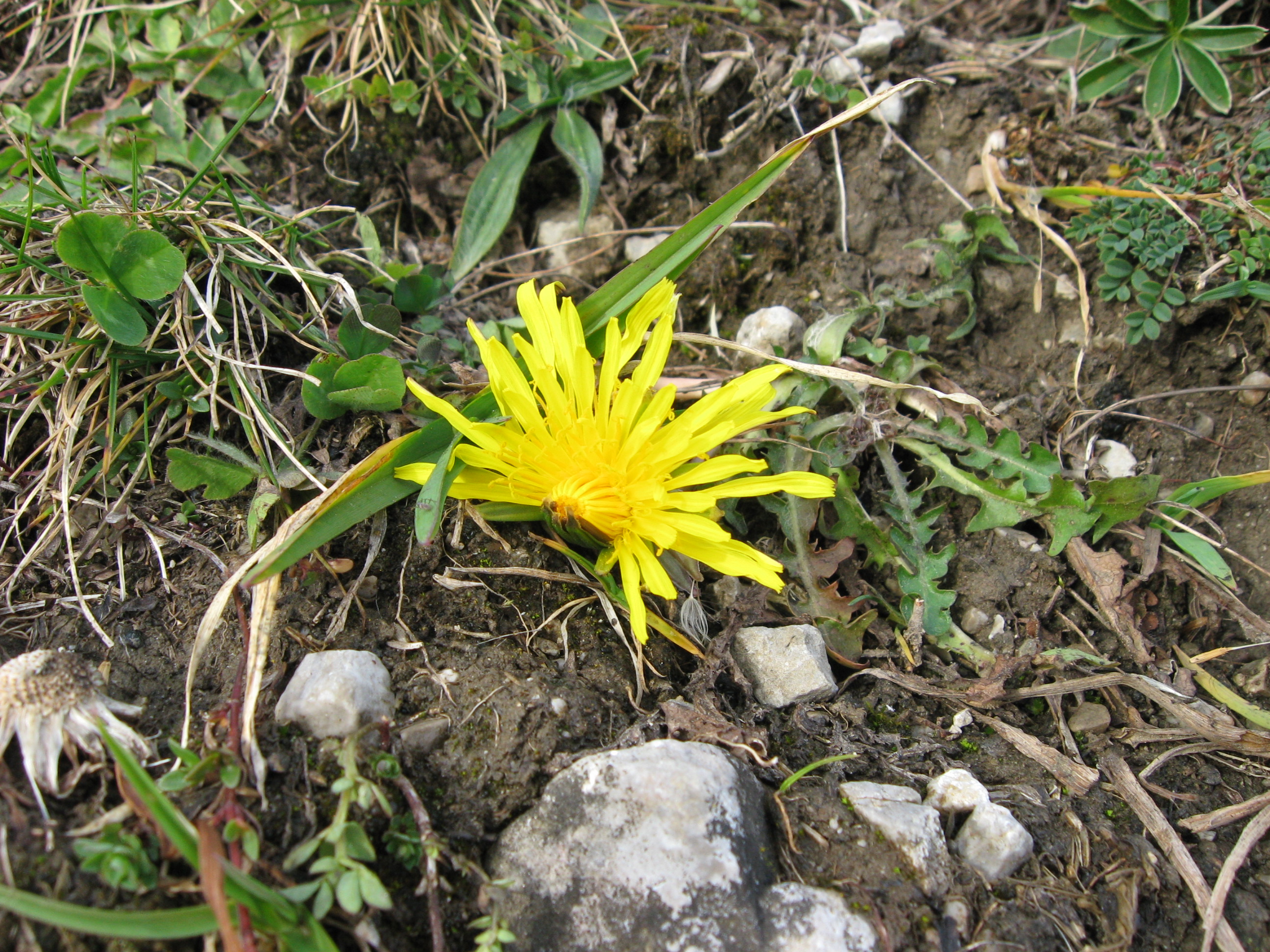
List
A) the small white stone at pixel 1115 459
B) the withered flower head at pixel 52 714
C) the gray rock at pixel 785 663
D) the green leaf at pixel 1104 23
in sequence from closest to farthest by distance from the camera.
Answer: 1. the withered flower head at pixel 52 714
2. the gray rock at pixel 785 663
3. the small white stone at pixel 1115 459
4. the green leaf at pixel 1104 23

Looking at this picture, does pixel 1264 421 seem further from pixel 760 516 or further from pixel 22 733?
pixel 22 733

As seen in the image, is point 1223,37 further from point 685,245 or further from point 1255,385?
point 685,245

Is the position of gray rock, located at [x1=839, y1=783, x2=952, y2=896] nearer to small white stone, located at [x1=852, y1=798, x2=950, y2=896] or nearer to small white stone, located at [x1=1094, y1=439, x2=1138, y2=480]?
small white stone, located at [x1=852, y1=798, x2=950, y2=896]

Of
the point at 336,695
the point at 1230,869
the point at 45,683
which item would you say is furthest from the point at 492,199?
the point at 1230,869

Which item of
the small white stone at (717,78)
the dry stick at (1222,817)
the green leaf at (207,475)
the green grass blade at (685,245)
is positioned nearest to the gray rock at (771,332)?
the green grass blade at (685,245)

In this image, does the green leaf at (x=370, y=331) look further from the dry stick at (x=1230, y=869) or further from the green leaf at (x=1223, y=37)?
the green leaf at (x=1223, y=37)
